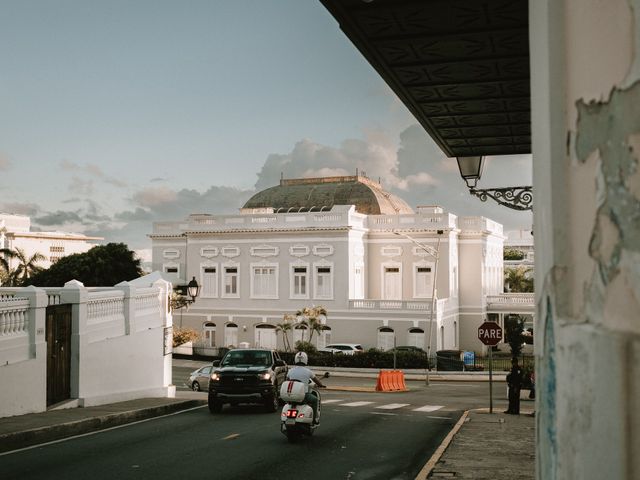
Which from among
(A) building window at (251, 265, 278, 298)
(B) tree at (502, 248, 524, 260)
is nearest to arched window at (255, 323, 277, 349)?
(A) building window at (251, 265, 278, 298)

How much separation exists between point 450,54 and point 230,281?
52993 mm

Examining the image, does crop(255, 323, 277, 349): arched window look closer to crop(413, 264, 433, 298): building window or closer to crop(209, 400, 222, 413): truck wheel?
crop(413, 264, 433, 298): building window

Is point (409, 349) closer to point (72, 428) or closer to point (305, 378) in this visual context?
point (305, 378)

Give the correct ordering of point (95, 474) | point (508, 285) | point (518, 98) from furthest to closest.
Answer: point (508, 285)
point (95, 474)
point (518, 98)

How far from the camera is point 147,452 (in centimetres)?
1298

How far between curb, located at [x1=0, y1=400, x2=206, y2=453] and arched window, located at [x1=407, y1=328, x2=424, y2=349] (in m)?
34.5

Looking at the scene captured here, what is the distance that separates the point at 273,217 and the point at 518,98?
162 feet

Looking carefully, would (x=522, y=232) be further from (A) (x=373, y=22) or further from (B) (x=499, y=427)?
(A) (x=373, y=22)

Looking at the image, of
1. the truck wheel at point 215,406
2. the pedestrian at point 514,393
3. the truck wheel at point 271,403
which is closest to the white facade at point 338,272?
the pedestrian at point 514,393

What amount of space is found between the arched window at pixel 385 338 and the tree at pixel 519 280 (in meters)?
29.4

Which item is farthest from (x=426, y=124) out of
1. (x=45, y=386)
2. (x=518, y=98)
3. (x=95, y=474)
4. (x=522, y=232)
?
(x=522, y=232)

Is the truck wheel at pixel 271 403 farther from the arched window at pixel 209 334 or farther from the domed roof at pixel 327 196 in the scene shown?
the domed roof at pixel 327 196

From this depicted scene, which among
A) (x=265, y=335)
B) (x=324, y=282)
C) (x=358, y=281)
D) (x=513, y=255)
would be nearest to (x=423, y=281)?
(x=358, y=281)

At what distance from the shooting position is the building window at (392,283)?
5934 centimetres
